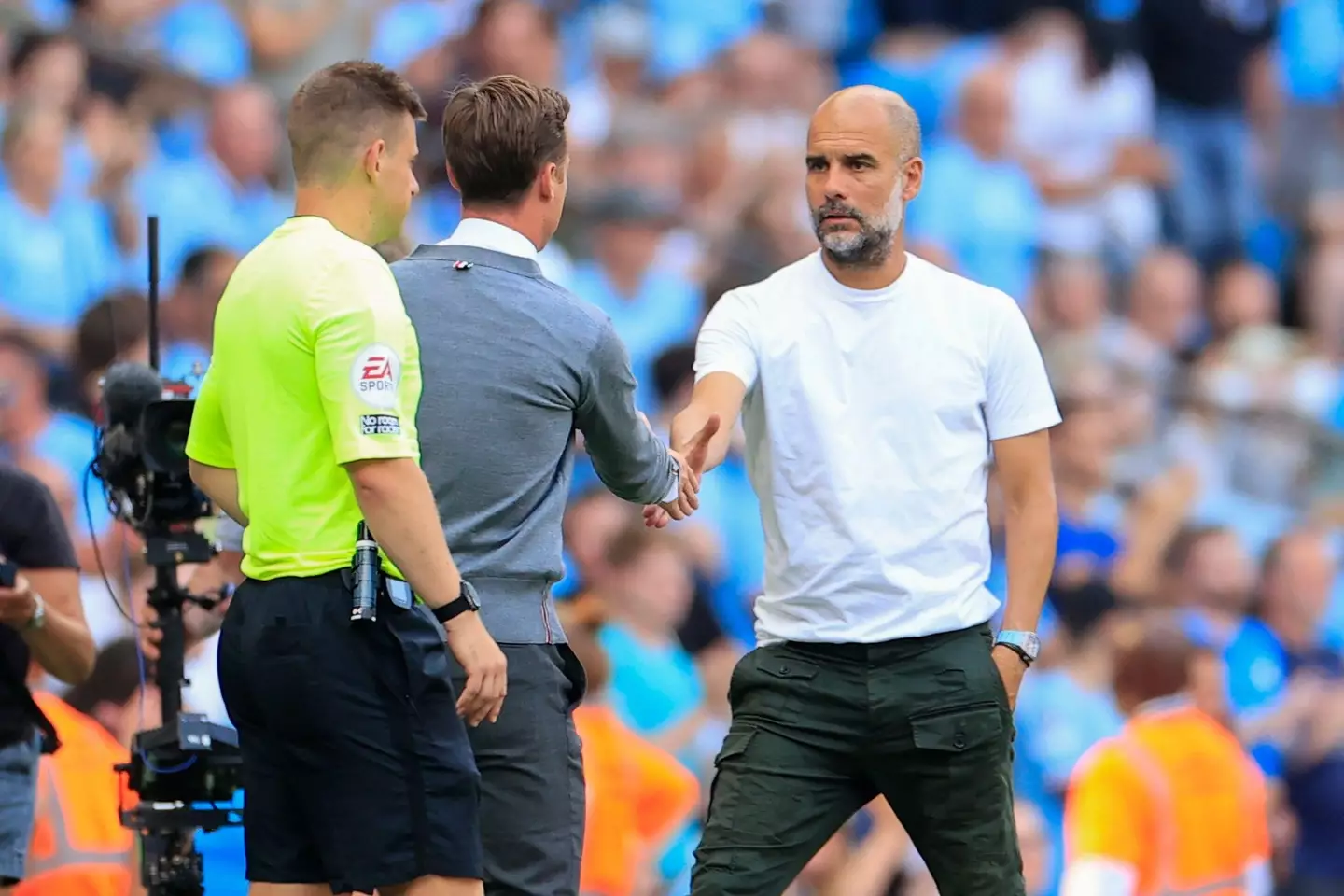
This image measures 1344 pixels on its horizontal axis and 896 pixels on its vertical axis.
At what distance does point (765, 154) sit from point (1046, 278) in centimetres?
171

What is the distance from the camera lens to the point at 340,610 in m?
4.08

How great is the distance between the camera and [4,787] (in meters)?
5.65

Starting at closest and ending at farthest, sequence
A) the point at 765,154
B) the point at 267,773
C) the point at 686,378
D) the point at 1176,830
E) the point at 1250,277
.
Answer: the point at 267,773 < the point at 1176,830 < the point at 686,378 < the point at 765,154 < the point at 1250,277

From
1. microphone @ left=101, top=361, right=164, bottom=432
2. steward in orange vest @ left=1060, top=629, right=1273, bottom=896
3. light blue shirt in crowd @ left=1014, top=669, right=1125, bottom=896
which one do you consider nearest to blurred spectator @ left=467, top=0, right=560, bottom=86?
light blue shirt in crowd @ left=1014, top=669, right=1125, bottom=896

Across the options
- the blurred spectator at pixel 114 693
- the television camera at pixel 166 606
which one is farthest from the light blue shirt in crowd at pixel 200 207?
the television camera at pixel 166 606

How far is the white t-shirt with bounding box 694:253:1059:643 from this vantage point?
500 cm

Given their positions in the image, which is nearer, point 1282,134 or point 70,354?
point 70,354

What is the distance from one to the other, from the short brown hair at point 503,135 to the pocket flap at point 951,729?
→ 145 cm

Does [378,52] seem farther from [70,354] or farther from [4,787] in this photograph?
[4,787]

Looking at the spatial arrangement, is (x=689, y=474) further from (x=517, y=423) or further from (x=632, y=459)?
(x=517, y=423)

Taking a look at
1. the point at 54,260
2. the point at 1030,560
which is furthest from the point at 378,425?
the point at 54,260

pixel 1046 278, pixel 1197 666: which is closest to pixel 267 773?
pixel 1197 666

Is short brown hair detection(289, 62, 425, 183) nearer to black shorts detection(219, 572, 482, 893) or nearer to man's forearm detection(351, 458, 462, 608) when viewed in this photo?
man's forearm detection(351, 458, 462, 608)

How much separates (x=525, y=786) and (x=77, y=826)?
8.45 feet
